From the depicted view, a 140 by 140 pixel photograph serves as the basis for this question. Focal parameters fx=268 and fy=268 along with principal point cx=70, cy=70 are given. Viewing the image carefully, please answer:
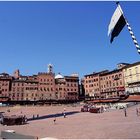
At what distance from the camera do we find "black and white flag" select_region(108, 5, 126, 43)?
9.37m

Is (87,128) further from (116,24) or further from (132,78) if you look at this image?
(132,78)

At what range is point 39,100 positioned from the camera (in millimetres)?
113562

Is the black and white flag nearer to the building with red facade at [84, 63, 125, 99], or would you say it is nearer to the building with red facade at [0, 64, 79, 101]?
the building with red facade at [84, 63, 125, 99]

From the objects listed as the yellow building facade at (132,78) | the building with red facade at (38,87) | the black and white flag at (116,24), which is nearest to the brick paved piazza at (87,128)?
the black and white flag at (116,24)

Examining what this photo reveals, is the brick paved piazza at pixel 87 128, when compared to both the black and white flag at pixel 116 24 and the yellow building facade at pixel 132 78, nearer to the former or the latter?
the black and white flag at pixel 116 24

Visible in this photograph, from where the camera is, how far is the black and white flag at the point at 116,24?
937cm

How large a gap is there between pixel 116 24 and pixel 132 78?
271 feet

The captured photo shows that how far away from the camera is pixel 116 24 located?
9.51 metres

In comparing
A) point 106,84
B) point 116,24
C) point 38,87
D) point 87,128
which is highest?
point 38,87

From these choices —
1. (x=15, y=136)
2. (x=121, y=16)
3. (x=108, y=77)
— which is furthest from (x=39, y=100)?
(x=121, y=16)

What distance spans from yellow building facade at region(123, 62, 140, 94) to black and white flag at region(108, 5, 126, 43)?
75.4 meters

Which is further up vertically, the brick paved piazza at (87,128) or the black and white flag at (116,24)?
the black and white flag at (116,24)

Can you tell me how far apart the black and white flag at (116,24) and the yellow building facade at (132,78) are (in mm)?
75427

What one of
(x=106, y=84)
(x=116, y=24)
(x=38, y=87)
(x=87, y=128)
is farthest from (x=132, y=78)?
(x=116, y=24)
